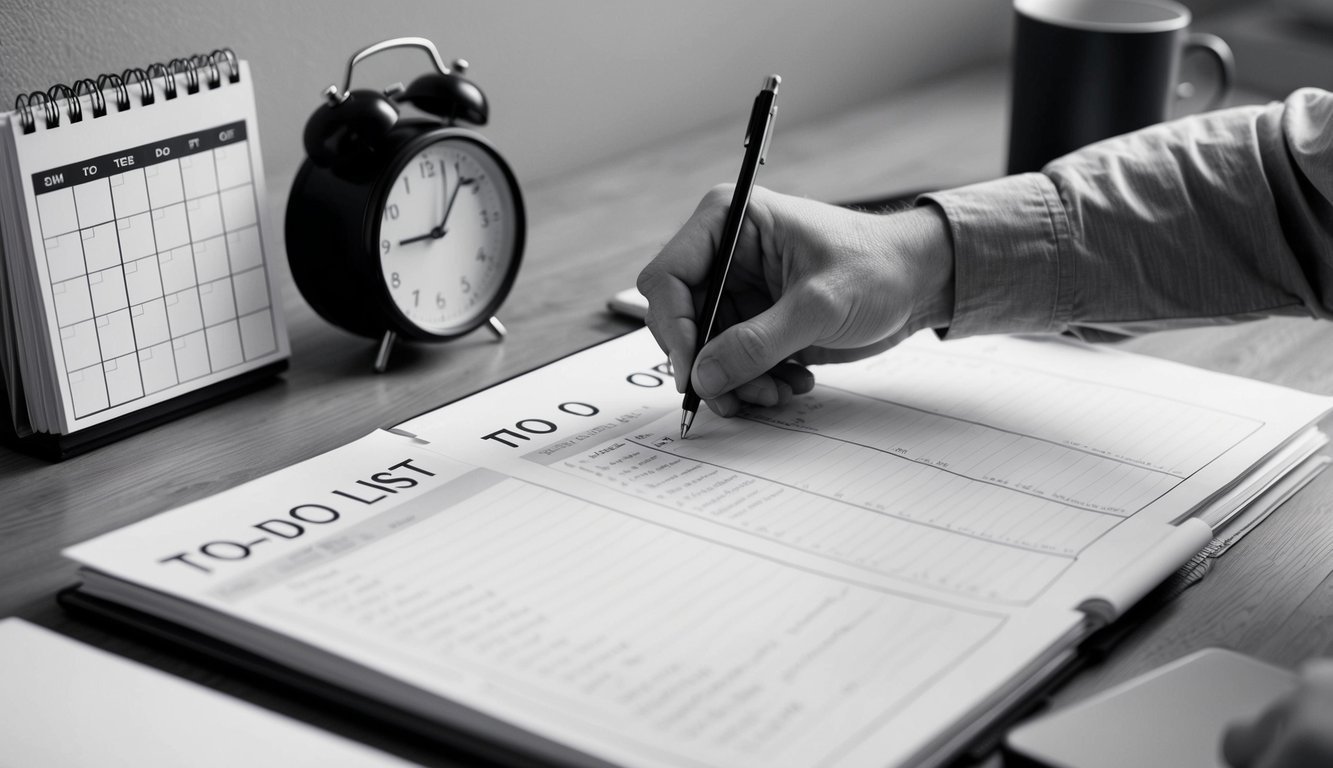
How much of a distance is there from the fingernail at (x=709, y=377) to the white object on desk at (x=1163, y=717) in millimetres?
325

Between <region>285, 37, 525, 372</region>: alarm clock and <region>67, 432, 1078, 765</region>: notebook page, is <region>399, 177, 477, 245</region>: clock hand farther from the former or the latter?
<region>67, 432, 1078, 765</region>: notebook page

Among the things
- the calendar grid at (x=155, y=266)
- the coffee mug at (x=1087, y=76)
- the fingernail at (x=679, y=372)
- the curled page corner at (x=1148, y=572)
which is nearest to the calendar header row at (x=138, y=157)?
the calendar grid at (x=155, y=266)

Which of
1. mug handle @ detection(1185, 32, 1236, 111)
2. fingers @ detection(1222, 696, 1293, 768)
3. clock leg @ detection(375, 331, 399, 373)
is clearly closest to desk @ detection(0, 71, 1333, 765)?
clock leg @ detection(375, 331, 399, 373)

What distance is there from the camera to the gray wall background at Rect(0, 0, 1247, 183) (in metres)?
1.09

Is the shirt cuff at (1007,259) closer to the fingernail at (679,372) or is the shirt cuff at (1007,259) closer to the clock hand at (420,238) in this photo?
the fingernail at (679,372)

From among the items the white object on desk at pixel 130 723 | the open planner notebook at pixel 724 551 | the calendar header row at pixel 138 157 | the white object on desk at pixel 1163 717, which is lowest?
the white object on desk at pixel 1163 717

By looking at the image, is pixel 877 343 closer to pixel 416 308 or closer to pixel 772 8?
pixel 416 308

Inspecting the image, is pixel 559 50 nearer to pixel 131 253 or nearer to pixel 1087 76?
pixel 1087 76

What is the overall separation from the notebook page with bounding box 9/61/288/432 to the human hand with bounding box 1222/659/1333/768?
0.70 meters

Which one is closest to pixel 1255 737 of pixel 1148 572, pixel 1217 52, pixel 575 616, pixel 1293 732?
pixel 1293 732

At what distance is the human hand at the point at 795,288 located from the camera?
0.86 m

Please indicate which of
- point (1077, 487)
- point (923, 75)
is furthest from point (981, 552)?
point (923, 75)

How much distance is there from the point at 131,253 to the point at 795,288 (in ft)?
1.43

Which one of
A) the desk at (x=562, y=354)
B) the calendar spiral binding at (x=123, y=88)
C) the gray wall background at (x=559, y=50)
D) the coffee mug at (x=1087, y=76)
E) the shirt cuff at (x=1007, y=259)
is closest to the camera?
the desk at (x=562, y=354)
